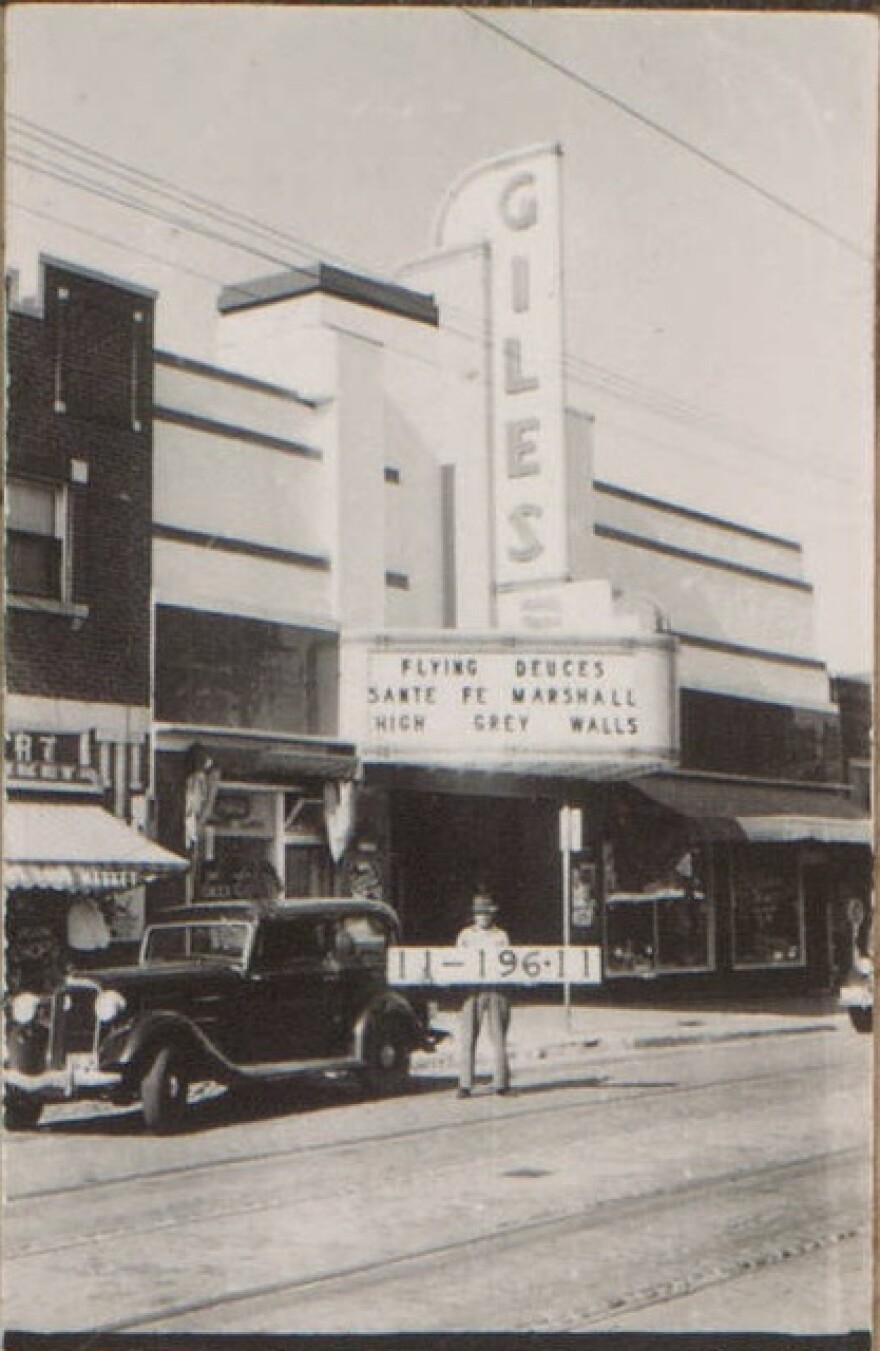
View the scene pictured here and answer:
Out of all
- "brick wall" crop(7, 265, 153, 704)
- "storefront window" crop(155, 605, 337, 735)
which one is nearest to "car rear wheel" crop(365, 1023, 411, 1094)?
"storefront window" crop(155, 605, 337, 735)

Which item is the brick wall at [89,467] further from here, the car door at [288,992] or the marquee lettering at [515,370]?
the marquee lettering at [515,370]

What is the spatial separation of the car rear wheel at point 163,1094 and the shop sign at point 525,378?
6098mm

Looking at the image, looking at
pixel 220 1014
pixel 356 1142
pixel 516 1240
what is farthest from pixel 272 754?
pixel 516 1240

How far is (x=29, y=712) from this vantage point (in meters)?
14.5

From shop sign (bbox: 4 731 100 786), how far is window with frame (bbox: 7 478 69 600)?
1.20 m

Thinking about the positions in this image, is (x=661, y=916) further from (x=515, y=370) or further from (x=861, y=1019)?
(x=515, y=370)

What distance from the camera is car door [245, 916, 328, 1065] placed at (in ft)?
41.7

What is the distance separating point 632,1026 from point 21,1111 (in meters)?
9.02

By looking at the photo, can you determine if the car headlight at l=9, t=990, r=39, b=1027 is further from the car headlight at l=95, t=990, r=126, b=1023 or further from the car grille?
the car headlight at l=95, t=990, r=126, b=1023

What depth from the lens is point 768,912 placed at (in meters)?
20.2

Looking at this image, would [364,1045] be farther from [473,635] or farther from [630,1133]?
[473,635]

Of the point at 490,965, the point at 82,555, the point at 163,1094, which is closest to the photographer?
the point at 163,1094

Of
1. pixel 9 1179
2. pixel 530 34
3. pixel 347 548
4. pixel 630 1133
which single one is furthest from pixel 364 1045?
pixel 530 34

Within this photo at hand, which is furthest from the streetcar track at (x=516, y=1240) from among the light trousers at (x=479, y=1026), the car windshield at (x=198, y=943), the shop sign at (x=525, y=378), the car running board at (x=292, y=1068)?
the shop sign at (x=525, y=378)
